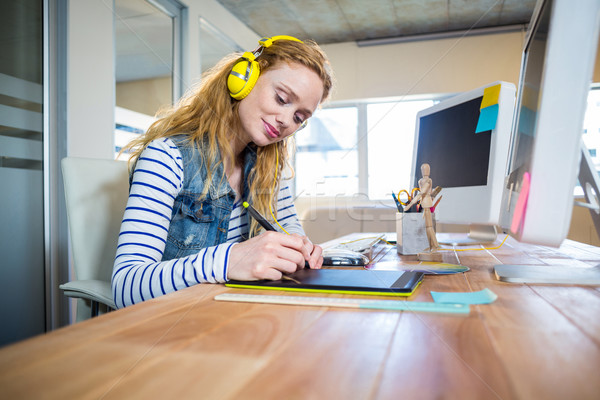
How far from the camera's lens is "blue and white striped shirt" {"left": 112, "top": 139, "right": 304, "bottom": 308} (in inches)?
24.9

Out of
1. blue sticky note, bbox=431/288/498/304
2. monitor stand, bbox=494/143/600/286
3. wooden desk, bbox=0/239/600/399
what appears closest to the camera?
wooden desk, bbox=0/239/600/399

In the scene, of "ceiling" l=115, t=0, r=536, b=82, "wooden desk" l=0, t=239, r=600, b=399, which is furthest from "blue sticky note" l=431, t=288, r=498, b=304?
"ceiling" l=115, t=0, r=536, b=82

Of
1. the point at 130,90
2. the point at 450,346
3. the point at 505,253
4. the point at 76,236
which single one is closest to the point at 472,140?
the point at 505,253

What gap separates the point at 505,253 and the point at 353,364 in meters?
0.91

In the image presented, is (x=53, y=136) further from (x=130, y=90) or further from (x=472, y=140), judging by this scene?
(x=472, y=140)

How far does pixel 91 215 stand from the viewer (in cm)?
99

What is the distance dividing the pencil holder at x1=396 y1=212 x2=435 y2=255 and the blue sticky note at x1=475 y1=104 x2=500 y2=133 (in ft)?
1.12

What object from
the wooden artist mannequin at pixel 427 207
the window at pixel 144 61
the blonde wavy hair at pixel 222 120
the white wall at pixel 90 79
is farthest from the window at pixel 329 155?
the wooden artist mannequin at pixel 427 207

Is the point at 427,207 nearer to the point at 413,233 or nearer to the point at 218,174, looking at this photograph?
the point at 413,233

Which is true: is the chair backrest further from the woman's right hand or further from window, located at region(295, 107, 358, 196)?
window, located at region(295, 107, 358, 196)

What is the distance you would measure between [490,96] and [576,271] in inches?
24.0

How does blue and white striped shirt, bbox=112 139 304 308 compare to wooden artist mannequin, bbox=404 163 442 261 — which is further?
wooden artist mannequin, bbox=404 163 442 261

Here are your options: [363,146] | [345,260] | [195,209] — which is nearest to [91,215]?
[195,209]

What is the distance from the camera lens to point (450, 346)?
325 mm
